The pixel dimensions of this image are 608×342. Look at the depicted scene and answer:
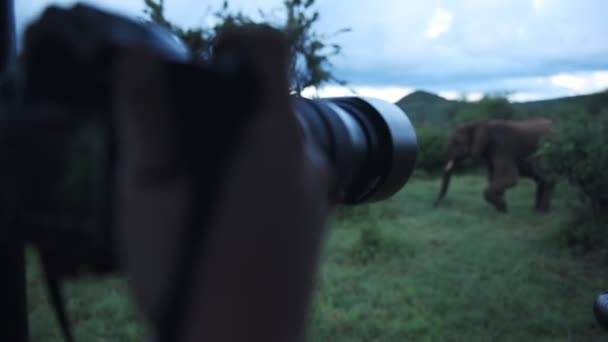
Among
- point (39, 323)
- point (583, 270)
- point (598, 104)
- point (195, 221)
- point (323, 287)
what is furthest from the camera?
point (598, 104)

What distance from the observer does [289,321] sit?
338 millimetres

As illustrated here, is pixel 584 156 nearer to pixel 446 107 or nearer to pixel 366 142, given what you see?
pixel 366 142

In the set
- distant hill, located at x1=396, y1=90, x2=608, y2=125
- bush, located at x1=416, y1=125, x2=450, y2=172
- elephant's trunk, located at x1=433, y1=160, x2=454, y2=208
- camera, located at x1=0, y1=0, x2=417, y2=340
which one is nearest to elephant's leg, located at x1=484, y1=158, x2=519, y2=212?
elephant's trunk, located at x1=433, y1=160, x2=454, y2=208

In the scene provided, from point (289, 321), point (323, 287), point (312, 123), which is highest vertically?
point (312, 123)

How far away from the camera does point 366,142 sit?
662mm

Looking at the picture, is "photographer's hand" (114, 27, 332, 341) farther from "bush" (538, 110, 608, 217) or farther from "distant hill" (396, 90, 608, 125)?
"distant hill" (396, 90, 608, 125)

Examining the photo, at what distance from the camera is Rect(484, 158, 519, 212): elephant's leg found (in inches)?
215

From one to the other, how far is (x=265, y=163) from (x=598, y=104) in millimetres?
5096

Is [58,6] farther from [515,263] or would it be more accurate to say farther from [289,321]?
[515,263]

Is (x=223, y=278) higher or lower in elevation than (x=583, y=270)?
higher

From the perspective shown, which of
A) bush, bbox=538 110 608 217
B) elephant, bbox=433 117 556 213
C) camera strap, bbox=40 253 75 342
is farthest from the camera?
elephant, bbox=433 117 556 213

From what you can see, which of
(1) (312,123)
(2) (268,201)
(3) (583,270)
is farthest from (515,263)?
(2) (268,201)

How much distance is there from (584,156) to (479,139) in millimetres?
2617

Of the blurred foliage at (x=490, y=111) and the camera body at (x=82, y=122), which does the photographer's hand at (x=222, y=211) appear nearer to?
the camera body at (x=82, y=122)
